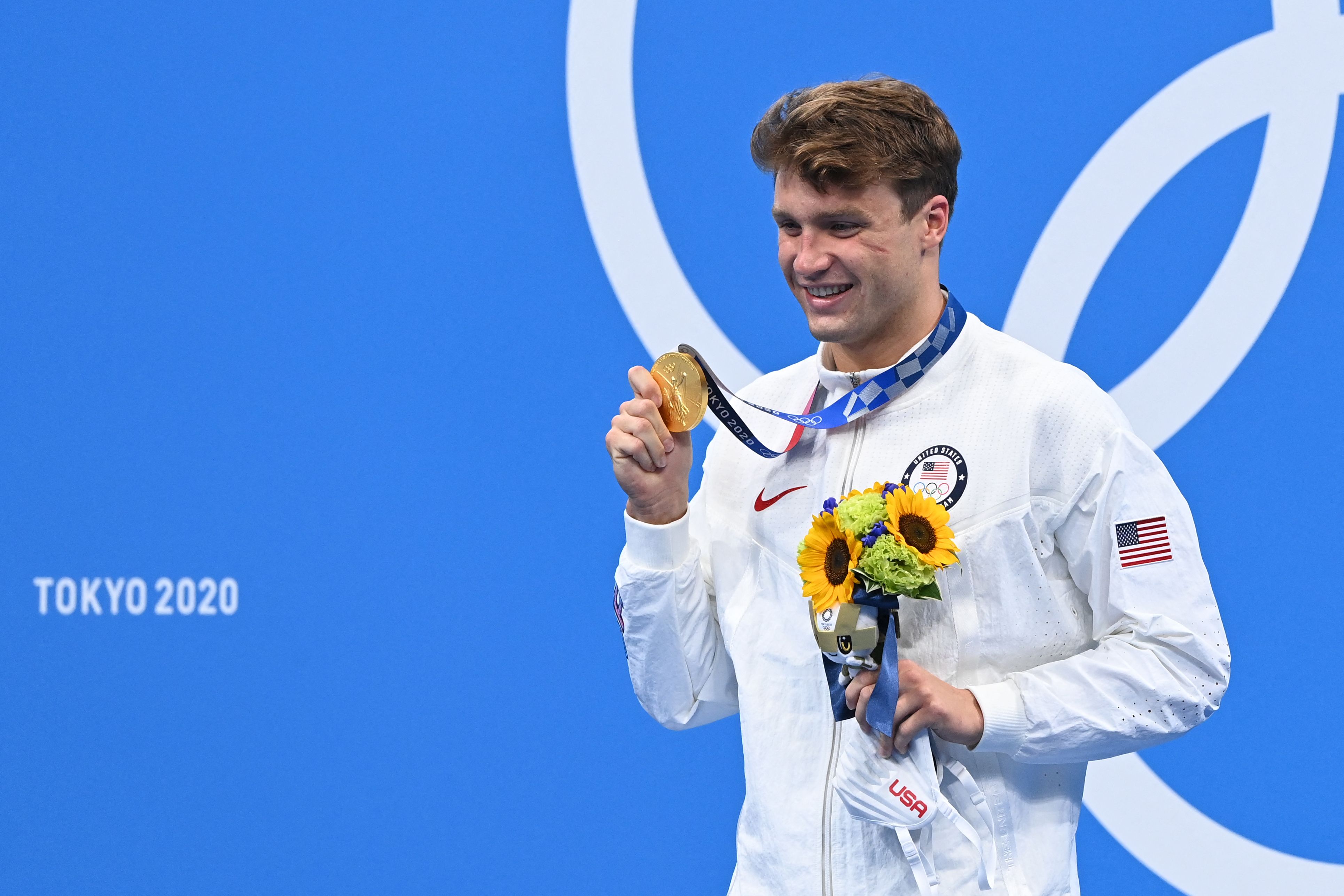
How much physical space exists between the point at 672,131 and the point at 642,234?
0.81 ft

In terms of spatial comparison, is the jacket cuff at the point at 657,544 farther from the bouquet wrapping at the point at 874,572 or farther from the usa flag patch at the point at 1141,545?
the usa flag patch at the point at 1141,545

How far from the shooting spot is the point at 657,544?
1.91 metres

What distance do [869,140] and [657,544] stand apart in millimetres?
648

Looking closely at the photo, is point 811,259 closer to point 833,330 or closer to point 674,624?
point 833,330

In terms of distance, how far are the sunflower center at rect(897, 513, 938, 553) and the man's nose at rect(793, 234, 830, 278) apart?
1.25 feet

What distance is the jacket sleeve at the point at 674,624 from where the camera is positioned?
75.5 inches

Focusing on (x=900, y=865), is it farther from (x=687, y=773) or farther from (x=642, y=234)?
(x=642, y=234)

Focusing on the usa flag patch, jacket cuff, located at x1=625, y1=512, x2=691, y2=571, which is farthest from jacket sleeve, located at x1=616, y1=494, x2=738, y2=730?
the usa flag patch

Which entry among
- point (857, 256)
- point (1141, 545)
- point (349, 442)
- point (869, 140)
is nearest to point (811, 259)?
point (857, 256)

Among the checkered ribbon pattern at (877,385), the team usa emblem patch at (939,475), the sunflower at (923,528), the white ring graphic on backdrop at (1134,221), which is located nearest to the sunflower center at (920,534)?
the sunflower at (923,528)

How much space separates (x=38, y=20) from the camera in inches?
122

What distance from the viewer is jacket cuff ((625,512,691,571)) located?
1.90m

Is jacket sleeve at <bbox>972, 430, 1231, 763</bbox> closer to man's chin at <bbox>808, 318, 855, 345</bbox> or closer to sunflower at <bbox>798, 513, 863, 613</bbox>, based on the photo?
sunflower at <bbox>798, 513, 863, 613</bbox>

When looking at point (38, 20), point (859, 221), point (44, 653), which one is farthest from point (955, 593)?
point (38, 20)
